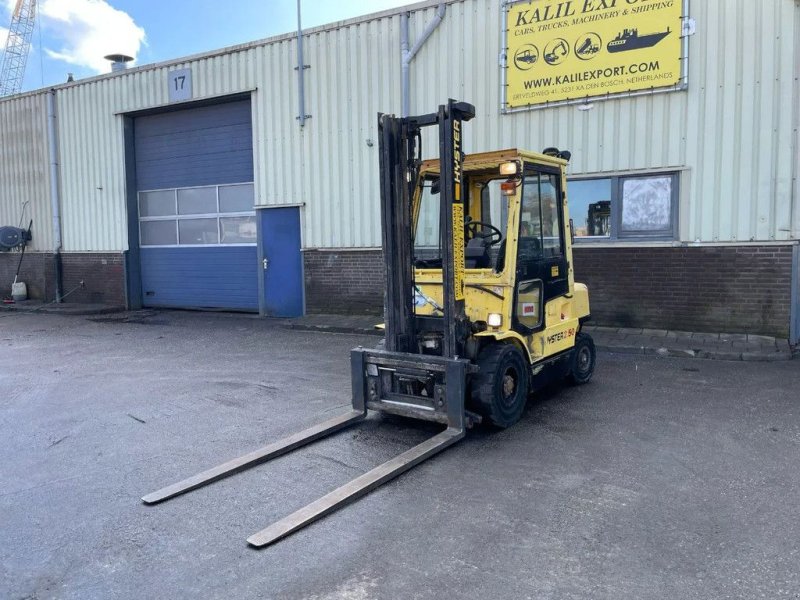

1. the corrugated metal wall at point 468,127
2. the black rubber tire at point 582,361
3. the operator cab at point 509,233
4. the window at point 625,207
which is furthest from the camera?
the window at point 625,207

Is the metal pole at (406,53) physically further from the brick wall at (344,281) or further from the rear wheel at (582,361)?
the rear wheel at (582,361)

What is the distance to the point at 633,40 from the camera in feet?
35.9

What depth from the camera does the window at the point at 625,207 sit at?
1102cm

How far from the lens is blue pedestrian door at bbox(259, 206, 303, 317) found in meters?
14.8

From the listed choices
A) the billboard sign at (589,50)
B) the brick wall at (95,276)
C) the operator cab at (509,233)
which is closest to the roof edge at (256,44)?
the billboard sign at (589,50)

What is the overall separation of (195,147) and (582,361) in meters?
12.2

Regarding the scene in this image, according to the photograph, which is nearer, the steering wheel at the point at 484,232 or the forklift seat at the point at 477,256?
the forklift seat at the point at 477,256

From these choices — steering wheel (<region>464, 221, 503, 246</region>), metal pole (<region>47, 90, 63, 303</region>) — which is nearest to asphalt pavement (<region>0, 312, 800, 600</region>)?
steering wheel (<region>464, 221, 503, 246</region>)

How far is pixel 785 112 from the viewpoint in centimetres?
1005

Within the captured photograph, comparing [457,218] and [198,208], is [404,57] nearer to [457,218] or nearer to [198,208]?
[198,208]

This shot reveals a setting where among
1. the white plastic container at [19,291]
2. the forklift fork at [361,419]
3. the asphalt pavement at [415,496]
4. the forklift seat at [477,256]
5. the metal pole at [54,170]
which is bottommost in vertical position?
the asphalt pavement at [415,496]

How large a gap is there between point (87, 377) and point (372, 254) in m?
6.35

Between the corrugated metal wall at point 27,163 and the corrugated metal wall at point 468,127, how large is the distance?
36.1 inches

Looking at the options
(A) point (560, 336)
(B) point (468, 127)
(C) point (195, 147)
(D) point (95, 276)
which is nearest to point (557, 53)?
(B) point (468, 127)
